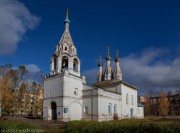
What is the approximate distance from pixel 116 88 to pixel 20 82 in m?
18.6

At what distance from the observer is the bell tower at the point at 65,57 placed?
31.2 m

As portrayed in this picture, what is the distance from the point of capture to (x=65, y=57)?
106 ft

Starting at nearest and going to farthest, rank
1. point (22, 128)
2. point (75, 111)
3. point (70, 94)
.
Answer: point (22, 128), point (70, 94), point (75, 111)

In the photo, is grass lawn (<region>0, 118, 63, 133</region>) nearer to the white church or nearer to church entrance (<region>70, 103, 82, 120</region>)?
the white church

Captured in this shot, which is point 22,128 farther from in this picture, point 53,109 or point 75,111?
point 53,109

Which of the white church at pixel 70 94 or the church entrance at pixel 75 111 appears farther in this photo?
the church entrance at pixel 75 111

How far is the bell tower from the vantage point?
3119 centimetres

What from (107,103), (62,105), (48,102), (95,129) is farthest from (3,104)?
(95,129)

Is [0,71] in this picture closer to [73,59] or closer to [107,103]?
[73,59]

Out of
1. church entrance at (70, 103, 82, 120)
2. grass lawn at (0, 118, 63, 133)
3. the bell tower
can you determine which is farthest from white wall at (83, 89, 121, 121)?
grass lawn at (0, 118, 63, 133)

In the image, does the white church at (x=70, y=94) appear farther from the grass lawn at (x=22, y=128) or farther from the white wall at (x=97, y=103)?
the grass lawn at (x=22, y=128)

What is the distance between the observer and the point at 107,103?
106 ft

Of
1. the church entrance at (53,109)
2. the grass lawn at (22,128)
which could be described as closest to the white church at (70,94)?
the church entrance at (53,109)

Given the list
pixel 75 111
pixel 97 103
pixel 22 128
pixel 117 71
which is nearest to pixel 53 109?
pixel 75 111
